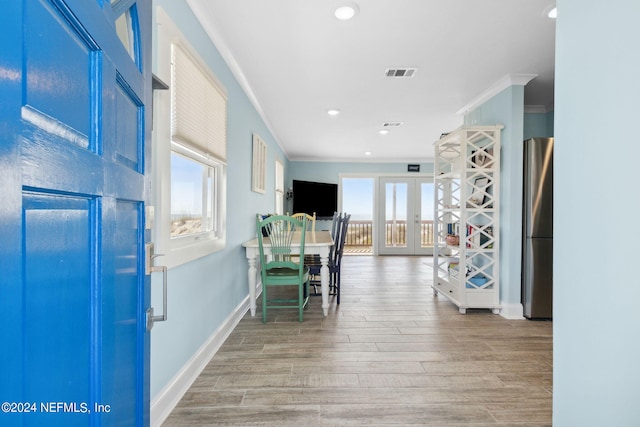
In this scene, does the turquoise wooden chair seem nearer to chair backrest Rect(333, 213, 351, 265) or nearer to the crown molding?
chair backrest Rect(333, 213, 351, 265)

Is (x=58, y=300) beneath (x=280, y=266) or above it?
above

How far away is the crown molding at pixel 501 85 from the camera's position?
10.7 ft

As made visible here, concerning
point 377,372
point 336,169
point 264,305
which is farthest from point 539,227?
point 336,169

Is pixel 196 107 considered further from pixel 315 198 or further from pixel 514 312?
pixel 315 198

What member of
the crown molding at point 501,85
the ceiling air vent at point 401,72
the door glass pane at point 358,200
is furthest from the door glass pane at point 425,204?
the ceiling air vent at point 401,72

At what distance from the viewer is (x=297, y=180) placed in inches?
319

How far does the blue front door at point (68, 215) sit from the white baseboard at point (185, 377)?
3.07ft

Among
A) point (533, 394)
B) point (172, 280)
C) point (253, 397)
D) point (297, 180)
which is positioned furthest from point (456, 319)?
point (297, 180)

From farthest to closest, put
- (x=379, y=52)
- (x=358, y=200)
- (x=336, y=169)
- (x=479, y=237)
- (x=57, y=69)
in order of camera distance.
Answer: (x=358, y=200) → (x=336, y=169) → (x=479, y=237) → (x=379, y=52) → (x=57, y=69)

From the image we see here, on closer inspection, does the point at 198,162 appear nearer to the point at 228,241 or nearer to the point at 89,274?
the point at 228,241

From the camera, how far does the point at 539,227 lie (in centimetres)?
332

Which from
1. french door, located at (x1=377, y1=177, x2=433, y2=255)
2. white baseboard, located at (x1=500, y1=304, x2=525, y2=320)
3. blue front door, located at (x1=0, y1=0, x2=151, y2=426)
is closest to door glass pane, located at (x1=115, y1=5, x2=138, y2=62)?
blue front door, located at (x1=0, y1=0, x2=151, y2=426)

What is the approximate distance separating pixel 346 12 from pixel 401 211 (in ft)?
22.2
